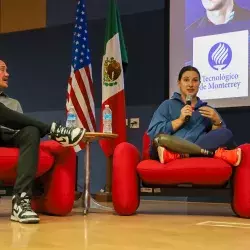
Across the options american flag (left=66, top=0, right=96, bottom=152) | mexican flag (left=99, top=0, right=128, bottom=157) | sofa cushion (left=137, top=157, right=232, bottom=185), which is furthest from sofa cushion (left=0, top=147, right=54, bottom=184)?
mexican flag (left=99, top=0, right=128, bottom=157)

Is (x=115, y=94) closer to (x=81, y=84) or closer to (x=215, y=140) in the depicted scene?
(x=81, y=84)

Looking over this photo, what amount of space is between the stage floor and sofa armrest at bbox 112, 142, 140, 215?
0.38 ft

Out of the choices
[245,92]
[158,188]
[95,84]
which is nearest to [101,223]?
[158,188]

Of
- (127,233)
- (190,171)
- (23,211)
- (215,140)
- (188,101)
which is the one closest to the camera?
(127,233)

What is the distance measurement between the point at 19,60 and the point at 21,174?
10.8 ft

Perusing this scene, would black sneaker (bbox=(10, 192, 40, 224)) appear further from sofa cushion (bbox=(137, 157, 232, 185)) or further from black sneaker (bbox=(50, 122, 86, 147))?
sofa cushion (bbox=(137, 157, 232, 185))

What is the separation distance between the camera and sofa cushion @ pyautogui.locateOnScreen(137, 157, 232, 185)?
2.91 metres

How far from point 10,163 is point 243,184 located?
54.3 inches

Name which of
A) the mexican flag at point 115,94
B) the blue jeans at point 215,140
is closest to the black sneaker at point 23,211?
the blue jeans at point 215,140

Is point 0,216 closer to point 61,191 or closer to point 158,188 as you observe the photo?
point 61,191

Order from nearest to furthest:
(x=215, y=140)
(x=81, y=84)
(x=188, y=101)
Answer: (x=215, y=140), (x=188, y=101), (x=81, y=84)

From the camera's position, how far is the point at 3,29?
582cm

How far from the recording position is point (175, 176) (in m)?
2.96

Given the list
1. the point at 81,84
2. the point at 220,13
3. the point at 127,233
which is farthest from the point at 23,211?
the point at 220,13
